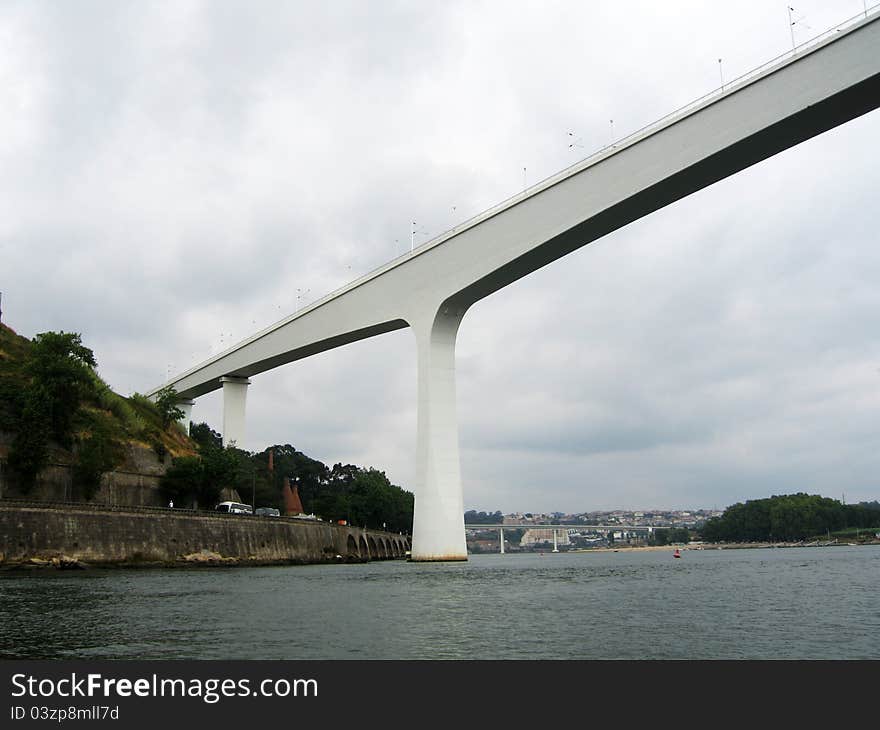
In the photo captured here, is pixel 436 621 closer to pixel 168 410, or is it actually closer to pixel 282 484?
pixel 168 410

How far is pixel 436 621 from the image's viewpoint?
13531 millimetres

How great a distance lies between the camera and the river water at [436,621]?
10164mm

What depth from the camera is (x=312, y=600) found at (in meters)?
17.9

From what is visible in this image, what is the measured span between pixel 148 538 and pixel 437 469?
457 inches

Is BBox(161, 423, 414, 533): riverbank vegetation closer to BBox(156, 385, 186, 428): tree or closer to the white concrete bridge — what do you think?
BBox(156, 385, 186, 428): tree

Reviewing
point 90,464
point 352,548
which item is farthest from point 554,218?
point 352,548

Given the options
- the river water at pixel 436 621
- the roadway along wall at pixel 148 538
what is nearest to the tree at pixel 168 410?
the roadway along wall at pixel 148 538

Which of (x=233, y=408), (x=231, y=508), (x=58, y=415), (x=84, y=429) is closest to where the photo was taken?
(x=58, y=415)

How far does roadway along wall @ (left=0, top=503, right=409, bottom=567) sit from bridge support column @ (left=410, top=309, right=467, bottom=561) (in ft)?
29.4

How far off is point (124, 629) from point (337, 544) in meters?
38.6

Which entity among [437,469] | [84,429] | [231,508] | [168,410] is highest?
[168,410]

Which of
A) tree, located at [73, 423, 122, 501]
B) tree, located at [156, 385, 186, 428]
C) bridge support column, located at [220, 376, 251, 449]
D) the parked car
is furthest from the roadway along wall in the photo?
bridge support column, located at [220, 376, 251, 449]

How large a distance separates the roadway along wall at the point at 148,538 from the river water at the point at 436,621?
19.2ft
